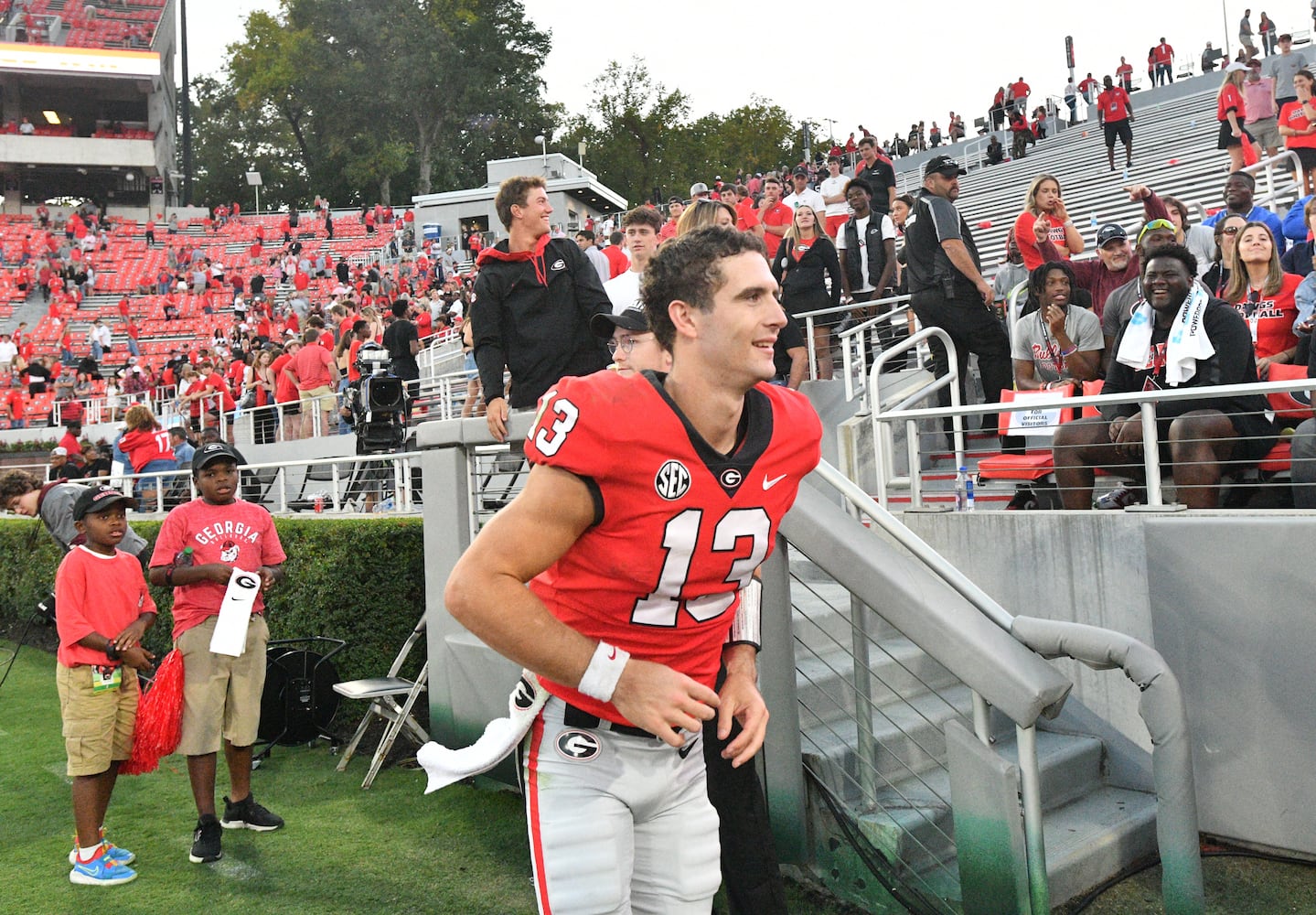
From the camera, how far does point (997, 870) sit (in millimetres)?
3816

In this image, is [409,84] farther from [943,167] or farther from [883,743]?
[883,743]

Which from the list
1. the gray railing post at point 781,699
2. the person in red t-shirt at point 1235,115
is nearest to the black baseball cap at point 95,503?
the gray railing post at point 781,699

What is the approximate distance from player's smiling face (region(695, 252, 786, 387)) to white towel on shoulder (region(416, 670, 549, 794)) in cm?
89

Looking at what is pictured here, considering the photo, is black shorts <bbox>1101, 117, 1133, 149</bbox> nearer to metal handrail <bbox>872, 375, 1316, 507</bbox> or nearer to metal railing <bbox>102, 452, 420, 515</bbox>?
metal railing <bbox>102, 452, 420, 515</bbox>

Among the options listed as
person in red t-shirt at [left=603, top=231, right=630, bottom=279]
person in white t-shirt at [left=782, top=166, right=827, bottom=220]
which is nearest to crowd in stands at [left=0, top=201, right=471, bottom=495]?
person in red t-shirt at [left=603, top=231, right=630, bottom=279]

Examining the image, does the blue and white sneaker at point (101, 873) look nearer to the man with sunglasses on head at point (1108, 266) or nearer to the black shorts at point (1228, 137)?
the man with sunglasses on head at point (1108, 266)

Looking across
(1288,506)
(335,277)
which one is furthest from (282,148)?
(1288,506)

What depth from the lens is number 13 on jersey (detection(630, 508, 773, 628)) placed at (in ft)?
8.11

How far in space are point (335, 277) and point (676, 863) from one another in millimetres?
38017

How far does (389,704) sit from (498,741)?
3999 mm

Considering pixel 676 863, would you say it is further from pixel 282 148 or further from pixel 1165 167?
pixel 282 148

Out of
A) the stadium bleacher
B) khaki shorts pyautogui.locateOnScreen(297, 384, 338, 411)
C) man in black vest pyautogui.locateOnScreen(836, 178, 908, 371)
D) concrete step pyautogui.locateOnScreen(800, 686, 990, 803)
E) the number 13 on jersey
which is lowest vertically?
concrete step pyautogui.locateOnScreen(800, 686, 990, 803)

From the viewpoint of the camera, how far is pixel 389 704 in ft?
21.1

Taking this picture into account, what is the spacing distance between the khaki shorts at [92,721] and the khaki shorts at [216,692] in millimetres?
288
